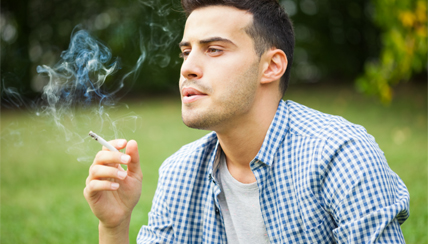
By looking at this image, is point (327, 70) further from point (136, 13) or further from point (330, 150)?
point (330, 150)

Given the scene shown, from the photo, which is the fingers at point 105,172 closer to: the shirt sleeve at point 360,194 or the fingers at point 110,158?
the fingers at point 110,158

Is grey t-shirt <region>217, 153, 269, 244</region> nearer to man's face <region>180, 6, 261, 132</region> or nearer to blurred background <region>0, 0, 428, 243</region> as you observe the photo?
man's face <region>180, 6, 261, 132</region>

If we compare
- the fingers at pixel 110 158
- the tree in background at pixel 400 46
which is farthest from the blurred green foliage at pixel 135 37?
the fingers at pixel 110 158

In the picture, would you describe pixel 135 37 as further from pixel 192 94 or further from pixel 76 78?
pixel 192 94

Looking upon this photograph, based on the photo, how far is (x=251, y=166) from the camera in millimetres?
2016

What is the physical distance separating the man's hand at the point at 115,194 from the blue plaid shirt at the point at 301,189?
0.23 meters

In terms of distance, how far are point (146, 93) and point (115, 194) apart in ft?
35.8

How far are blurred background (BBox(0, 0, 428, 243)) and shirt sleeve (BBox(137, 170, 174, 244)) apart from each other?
517 millimetres

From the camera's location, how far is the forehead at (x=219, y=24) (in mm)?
2162

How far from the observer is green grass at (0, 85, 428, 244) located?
379 cm

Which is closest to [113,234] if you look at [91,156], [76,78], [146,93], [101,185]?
[101,185]

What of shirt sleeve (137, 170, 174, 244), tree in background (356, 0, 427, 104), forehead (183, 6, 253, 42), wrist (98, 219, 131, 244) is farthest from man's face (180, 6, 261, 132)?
tree in background (356, 0, 427, 104)

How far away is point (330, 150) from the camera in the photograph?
1.77 m

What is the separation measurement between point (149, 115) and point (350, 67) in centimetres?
587
